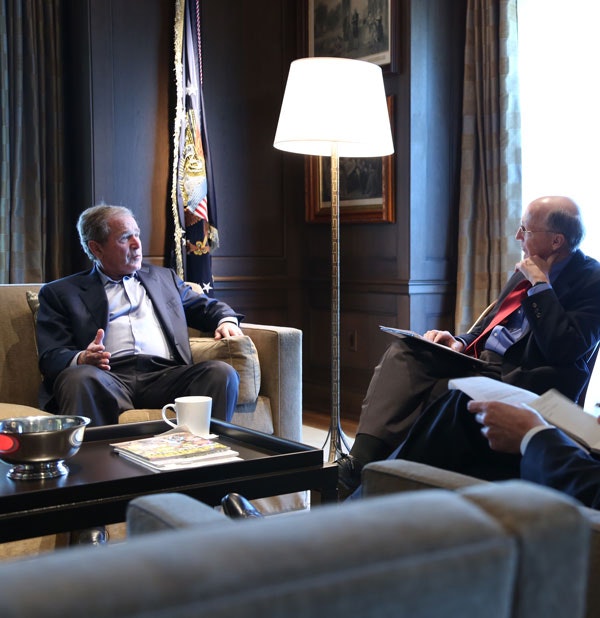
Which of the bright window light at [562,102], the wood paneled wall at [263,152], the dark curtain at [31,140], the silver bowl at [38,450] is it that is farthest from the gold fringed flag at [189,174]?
the silver bowl at [38,450]

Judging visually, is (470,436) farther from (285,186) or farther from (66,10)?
(66,10)

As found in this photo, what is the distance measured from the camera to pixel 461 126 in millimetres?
4328

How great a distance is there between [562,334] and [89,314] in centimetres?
165

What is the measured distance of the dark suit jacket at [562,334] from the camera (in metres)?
2.51

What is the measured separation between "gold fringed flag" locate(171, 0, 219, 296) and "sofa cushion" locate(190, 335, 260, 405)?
120 cm

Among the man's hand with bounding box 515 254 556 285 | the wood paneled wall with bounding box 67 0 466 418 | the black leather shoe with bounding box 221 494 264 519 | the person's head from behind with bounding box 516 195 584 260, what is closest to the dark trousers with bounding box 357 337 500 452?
the man's hand with bounding box 515 254 556 285

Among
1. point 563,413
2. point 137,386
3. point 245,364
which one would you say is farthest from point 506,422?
point 137,386

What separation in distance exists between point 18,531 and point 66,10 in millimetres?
3439

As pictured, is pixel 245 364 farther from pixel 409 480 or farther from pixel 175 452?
pixel 409 480

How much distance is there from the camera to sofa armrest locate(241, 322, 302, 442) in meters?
3.15

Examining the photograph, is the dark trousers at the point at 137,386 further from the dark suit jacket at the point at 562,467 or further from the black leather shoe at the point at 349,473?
the dark suit jacket at the point at 562,467

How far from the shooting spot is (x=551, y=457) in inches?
50.9

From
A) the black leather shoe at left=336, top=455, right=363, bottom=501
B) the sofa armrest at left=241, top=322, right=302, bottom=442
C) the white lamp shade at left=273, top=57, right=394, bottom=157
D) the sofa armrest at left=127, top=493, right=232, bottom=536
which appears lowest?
the black leather shoe at left=336, top=455, right=363, bottom=501

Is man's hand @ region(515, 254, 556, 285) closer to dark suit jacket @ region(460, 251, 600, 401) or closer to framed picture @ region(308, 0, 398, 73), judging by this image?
dark suit jacket @ region(460, 251, 600, 401)
